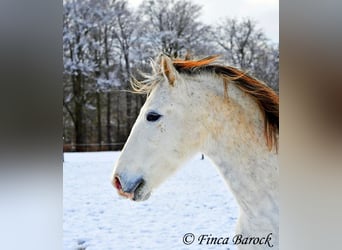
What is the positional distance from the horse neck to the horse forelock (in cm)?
3

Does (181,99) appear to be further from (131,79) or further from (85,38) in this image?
(85,38)

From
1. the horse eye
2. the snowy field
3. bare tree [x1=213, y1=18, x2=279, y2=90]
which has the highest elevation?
bare tree [x1=213, y1=18, x2=279, y2=90]

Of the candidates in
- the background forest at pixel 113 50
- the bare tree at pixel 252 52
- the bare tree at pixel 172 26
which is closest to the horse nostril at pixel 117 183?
the background forest at pixel 113 50

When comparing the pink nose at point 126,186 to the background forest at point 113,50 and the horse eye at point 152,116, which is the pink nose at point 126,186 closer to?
the background forest at point 113,50

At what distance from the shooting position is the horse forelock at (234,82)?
182cm

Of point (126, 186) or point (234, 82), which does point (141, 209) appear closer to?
point (126, 186)

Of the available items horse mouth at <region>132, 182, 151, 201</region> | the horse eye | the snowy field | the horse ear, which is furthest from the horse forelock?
horse mouth at <region>132, 182, 151, 201</region>

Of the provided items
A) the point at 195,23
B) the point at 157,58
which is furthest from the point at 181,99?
the point at 195,23

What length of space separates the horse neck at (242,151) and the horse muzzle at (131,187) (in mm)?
375

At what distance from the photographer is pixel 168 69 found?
5.98ft

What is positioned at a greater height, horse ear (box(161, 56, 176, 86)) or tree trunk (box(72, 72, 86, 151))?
horse ear (box(161, 56, 176, 86))

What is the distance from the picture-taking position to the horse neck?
188 centimetres

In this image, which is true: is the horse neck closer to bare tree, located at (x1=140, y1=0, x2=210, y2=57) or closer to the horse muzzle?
bare tree, located at (x1=140, y1=0, x2=210, y2=57)

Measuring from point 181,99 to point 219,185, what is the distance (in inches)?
18.9
